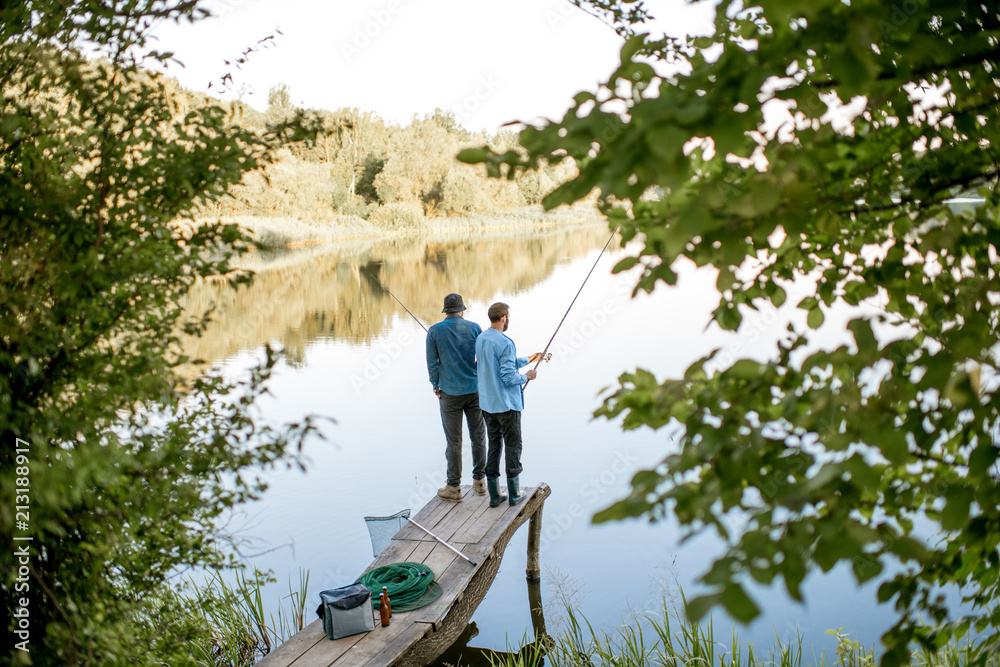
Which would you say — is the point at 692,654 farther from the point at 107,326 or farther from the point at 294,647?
the point at 107,326

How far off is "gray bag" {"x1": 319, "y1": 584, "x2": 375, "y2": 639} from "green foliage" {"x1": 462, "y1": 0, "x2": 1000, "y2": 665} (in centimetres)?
307

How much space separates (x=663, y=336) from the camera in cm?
1789

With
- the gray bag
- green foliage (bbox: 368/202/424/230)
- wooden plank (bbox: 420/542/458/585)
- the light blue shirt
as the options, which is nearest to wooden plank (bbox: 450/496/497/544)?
wooden plank (bbox: 420/542/458/585)

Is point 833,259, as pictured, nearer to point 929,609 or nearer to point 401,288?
point 929,609

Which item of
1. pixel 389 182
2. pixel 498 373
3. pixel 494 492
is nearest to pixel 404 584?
pixel 494 492

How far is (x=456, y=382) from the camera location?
6.46 metres

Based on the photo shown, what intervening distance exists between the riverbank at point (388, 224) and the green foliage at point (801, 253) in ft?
98.5

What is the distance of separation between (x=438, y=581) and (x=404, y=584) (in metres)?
0.32

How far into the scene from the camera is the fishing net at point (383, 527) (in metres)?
5.95

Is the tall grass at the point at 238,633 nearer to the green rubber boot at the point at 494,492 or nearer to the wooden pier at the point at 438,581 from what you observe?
the wooden pier at the point at 438,581

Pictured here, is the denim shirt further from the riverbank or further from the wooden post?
the riverbank

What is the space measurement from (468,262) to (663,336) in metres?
15.1

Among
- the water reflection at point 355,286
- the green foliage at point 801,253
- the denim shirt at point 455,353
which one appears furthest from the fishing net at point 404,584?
the water reflection at point 355,286

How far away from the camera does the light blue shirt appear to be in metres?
5.94
